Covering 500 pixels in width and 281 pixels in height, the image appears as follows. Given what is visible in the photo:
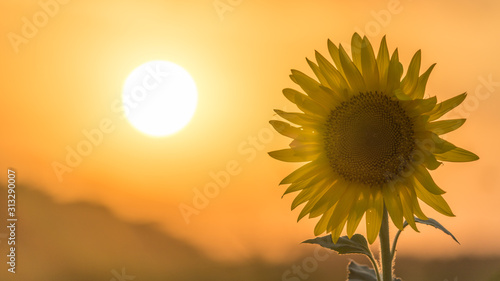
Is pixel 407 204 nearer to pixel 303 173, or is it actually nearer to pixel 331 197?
pixel 331 197

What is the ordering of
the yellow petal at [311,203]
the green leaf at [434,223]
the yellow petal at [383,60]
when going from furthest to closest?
1. the yellow petal at [311,203]
2. the yellow petal at [383,60]
3. the green leaf at [434,223]

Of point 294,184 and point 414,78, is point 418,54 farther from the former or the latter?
point 294,184

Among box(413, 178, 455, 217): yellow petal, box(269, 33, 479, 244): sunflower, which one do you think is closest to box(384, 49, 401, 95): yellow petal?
box(269, 33, 479, 244): sunflower

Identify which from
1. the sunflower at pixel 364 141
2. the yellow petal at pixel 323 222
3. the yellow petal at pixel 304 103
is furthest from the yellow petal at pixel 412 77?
the yellow petal at pixel 323 222

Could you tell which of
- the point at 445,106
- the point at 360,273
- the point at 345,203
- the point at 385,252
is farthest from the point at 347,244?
the point at 445,106

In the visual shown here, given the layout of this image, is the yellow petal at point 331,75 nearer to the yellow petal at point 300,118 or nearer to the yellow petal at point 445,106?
the yellow petal at point 300,118
